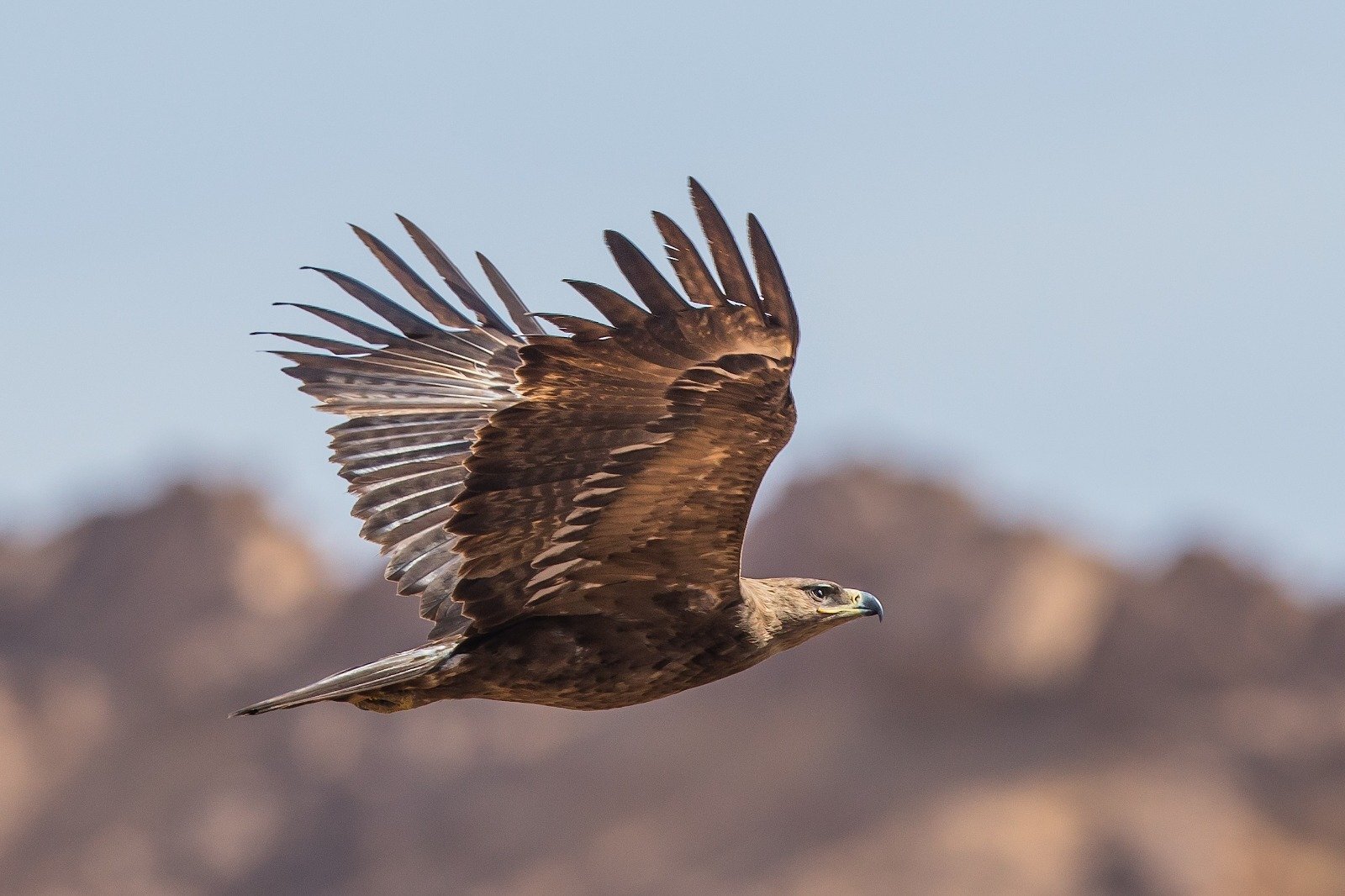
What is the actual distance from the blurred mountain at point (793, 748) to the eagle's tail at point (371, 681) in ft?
79.6

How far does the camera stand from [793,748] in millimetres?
34844

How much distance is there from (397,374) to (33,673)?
3200 cm

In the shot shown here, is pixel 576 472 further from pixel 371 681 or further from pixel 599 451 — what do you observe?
pixel 371 681

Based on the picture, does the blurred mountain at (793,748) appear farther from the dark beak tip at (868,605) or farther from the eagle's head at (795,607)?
the eagle's head at (795,607)

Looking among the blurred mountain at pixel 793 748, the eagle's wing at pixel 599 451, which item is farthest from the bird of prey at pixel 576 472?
the blurred mountain at pixel 793 748

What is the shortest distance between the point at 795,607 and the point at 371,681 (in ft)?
6.25

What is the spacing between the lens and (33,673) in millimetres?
39188

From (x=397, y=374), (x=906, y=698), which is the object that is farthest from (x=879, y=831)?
(x=397, y=374)

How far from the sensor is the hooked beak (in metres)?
8.81

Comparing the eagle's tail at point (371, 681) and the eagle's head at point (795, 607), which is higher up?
the eagle's tail at point (371, 681)

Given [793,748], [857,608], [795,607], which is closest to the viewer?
[795,607]

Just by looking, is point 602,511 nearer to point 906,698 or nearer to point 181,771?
point 906,698

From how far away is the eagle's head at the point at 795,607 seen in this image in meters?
8.48

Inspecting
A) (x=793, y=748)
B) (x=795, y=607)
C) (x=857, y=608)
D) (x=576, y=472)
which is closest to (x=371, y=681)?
(x=576, y=472)
